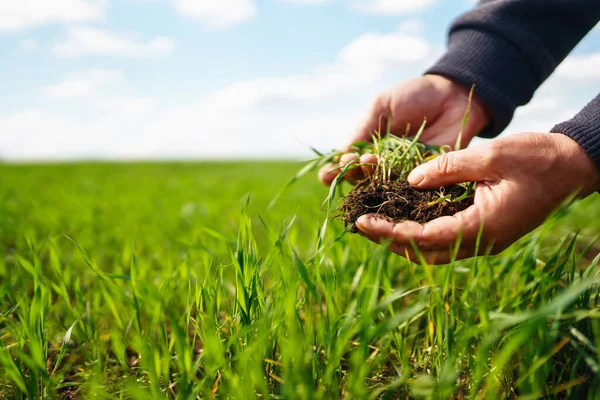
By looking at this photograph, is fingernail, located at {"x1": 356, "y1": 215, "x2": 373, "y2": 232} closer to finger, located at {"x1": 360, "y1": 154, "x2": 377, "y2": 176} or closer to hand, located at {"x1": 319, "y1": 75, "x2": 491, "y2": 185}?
finger, located at {"x1": 360, "y1": 154, "x2": 377, "y2": 176}

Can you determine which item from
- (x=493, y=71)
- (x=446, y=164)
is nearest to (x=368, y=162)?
(x=446, y=164)

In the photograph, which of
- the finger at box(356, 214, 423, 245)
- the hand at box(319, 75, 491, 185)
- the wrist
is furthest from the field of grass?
the hand at box(319, 75, 491, 185)

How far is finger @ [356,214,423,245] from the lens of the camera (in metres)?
1.49

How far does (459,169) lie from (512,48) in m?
1.31

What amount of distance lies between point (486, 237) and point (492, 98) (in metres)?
1.18

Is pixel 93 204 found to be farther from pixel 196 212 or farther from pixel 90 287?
pixel 90 287

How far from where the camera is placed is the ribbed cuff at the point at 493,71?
7.86ft

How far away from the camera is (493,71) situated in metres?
2.39

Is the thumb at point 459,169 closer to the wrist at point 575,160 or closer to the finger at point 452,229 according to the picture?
the finger at point 452,229

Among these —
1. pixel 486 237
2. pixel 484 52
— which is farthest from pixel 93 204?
pixel 486 237

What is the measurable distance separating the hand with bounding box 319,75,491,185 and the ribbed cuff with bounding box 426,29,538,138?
0.22 ft

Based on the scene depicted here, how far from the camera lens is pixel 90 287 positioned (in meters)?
2.42

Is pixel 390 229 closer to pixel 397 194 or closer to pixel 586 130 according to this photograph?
pixel 397 194

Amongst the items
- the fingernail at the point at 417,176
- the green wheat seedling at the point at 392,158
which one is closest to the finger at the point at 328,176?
the green wheat seedling at the point at 392,158
